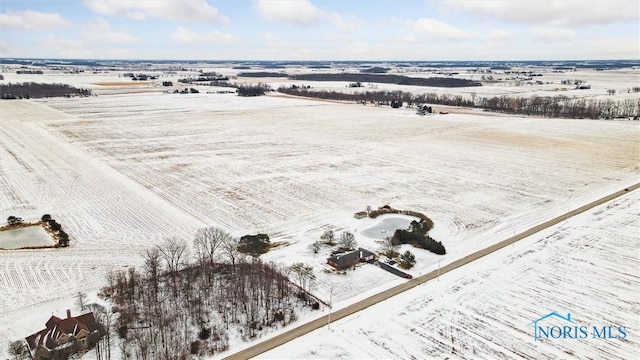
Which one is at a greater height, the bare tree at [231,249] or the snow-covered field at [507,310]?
the bare tree at [231,249]

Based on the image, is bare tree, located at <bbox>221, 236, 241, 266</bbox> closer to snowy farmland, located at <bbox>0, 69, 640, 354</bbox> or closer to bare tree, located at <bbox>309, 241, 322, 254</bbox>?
snowy farmland, located at <bbox>0, 69, 640, 354</bbox>

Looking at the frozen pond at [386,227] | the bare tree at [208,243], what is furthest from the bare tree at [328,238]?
the bare tree at [208,243]

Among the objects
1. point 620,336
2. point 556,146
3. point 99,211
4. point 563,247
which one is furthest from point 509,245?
point 556,146

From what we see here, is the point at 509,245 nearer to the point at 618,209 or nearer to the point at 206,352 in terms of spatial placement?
the point at 618,209

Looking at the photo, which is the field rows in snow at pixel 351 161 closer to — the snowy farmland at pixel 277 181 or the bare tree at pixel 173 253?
the snowy farmland at pixel 277 181

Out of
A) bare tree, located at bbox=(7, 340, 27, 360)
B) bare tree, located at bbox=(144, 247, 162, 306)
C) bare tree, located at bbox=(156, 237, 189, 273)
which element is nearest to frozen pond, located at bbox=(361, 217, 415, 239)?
bare tree, located at bbox=(156, 237, 189, 273)

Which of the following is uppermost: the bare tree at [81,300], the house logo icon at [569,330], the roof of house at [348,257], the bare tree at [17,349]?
the roof of house at [348,257]
